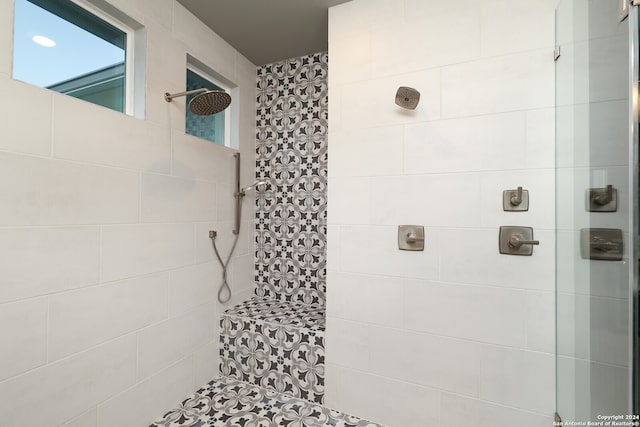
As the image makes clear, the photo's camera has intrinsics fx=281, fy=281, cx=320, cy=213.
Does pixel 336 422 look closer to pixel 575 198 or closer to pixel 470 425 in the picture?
pixel 470 425

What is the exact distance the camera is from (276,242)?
2305mm

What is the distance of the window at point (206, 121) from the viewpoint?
6.04 ft

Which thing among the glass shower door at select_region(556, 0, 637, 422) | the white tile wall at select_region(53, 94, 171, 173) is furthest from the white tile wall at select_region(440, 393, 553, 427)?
the white tile wall at select_region(53, 94, 171, 173)

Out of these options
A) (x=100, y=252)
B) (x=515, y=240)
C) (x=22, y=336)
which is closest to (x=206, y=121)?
(x=100, y=252)

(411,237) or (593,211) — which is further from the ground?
(593,211)

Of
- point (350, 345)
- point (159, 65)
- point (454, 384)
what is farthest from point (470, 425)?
point (159, 65)

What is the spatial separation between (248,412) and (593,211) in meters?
1.88

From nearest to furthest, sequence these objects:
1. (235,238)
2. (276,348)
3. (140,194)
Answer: (140,194) → (276,348) → (235,238)

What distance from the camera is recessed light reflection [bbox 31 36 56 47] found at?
1154mm

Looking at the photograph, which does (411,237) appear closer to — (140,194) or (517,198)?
(517,198)

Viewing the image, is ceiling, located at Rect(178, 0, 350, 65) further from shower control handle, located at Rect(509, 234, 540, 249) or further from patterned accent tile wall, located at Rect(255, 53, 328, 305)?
shower control handle, located at Rect(509, 234, 540, 249)

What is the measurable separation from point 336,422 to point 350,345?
402mm

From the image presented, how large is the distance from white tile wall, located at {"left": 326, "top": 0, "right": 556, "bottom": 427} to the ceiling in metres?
0.23

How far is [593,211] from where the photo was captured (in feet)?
3.37
